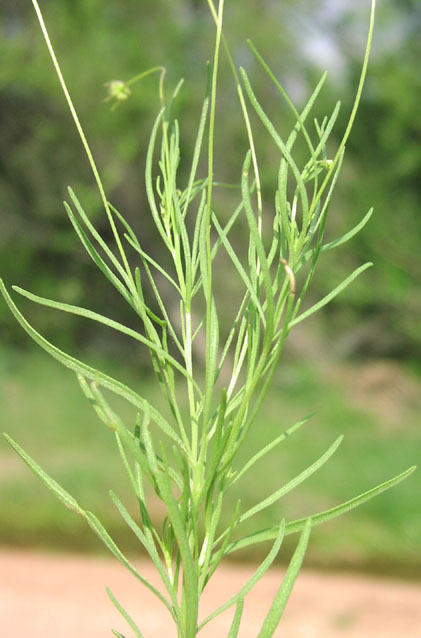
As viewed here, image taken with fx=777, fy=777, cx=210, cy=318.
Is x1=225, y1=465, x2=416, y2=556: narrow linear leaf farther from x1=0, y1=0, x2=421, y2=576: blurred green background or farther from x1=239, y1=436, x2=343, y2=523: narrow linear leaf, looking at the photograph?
x1=0, y1=0, x2=421, y2=576: blurred green background

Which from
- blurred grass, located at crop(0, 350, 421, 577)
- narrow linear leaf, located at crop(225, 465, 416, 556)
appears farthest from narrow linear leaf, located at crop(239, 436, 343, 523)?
blurred grass, located at crop(0, 350, 421, 577)

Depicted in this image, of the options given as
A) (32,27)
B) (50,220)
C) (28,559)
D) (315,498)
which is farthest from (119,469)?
(32,27)

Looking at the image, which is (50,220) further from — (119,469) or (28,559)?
(28,559)

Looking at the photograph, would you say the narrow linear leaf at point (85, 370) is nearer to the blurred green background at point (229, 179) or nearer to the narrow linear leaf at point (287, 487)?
the narrow linear leaf at point (287, 487)

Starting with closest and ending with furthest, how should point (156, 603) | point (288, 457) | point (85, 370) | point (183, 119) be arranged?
point (85, 370), point (156, 603), point (288, 457), point (183, 119)

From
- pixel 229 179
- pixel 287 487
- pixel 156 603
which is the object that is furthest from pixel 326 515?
pixel 229 179

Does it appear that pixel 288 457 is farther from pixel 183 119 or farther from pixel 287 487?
pixel 287 487
